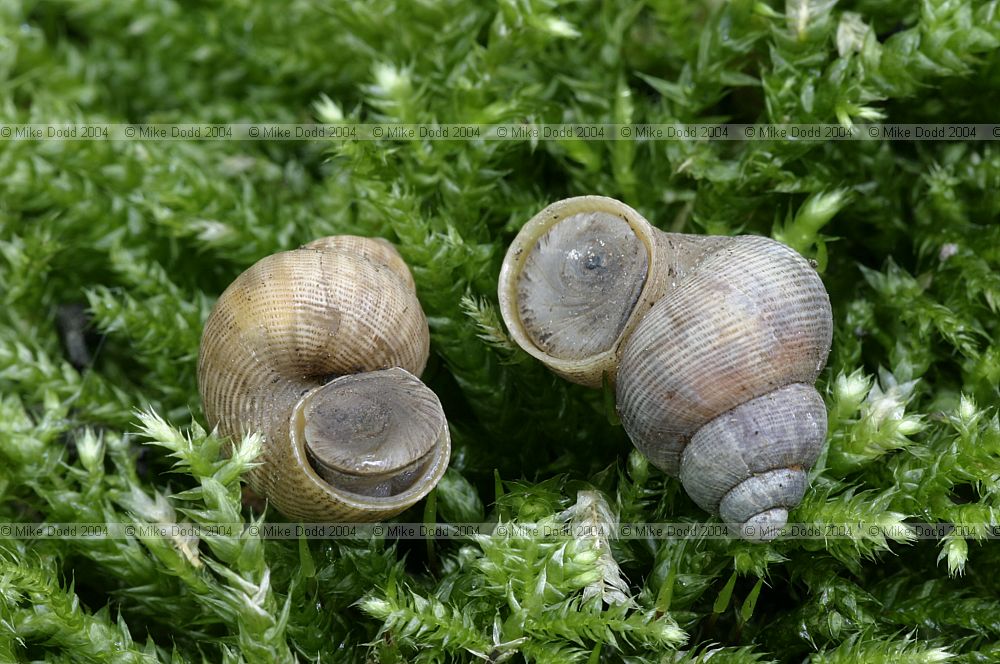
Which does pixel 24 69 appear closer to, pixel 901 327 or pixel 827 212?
pixel 827 212

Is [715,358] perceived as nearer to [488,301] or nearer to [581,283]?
[581,283]

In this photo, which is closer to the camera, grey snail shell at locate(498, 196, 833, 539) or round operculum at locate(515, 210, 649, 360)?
grey snail shell at locate(498, 196, 833, 539)

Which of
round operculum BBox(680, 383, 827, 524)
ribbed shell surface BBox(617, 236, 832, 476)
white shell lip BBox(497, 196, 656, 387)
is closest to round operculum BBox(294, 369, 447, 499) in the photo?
white shell lip BBox(497, 196, 656, 387)

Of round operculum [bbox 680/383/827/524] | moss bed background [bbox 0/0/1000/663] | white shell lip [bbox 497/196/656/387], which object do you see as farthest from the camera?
white shell lip [bbox 497/196/656/387]

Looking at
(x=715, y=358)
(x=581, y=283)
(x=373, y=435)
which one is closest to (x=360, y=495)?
(x=373, y=435)

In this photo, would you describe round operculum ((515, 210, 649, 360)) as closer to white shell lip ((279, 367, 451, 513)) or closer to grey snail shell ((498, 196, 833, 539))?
grey snail shell ((498, 196, 833, 539))

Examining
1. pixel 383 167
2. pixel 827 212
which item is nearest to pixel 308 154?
pixel 383 167

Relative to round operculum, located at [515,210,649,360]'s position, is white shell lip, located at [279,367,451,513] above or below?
below
